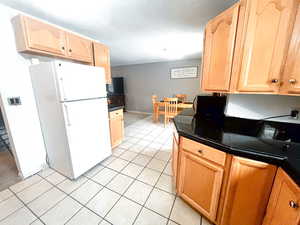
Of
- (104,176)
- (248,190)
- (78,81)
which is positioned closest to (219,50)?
(248,190)

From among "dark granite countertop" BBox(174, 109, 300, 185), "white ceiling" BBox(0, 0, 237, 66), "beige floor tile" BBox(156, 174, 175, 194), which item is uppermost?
"white ceiling" BBox(0, 0, 237, 66)

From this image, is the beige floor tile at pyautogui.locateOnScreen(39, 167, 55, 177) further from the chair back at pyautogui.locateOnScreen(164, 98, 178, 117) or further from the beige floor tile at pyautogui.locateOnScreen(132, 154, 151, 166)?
the chair back at pyautogui.locateOnScreen(164, 98, 178, 117)

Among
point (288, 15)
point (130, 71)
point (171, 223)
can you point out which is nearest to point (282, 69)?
point (288, 15)

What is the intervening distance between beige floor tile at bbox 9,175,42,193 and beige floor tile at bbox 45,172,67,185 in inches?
5.1

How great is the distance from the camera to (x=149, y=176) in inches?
71.0

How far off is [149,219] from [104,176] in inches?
35.6

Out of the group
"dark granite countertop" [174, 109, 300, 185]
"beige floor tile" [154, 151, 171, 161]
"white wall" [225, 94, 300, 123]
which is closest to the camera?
"dark granite countertop" [174, 109, 300, 185]

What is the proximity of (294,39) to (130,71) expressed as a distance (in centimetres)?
540

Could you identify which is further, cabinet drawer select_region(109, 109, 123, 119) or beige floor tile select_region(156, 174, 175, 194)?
cabinet drawer select_region(109, 109, 123, 119)

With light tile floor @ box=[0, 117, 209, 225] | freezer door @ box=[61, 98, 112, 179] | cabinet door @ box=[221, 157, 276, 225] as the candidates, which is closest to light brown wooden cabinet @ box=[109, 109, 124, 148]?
freezer door @ box=[61, 98, 112, 179]

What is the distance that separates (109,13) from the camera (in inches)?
63.6

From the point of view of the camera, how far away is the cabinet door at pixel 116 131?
96.0 inches

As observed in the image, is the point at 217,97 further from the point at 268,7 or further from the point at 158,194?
the point at 158,194

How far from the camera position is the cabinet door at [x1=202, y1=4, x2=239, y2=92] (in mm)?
1056
